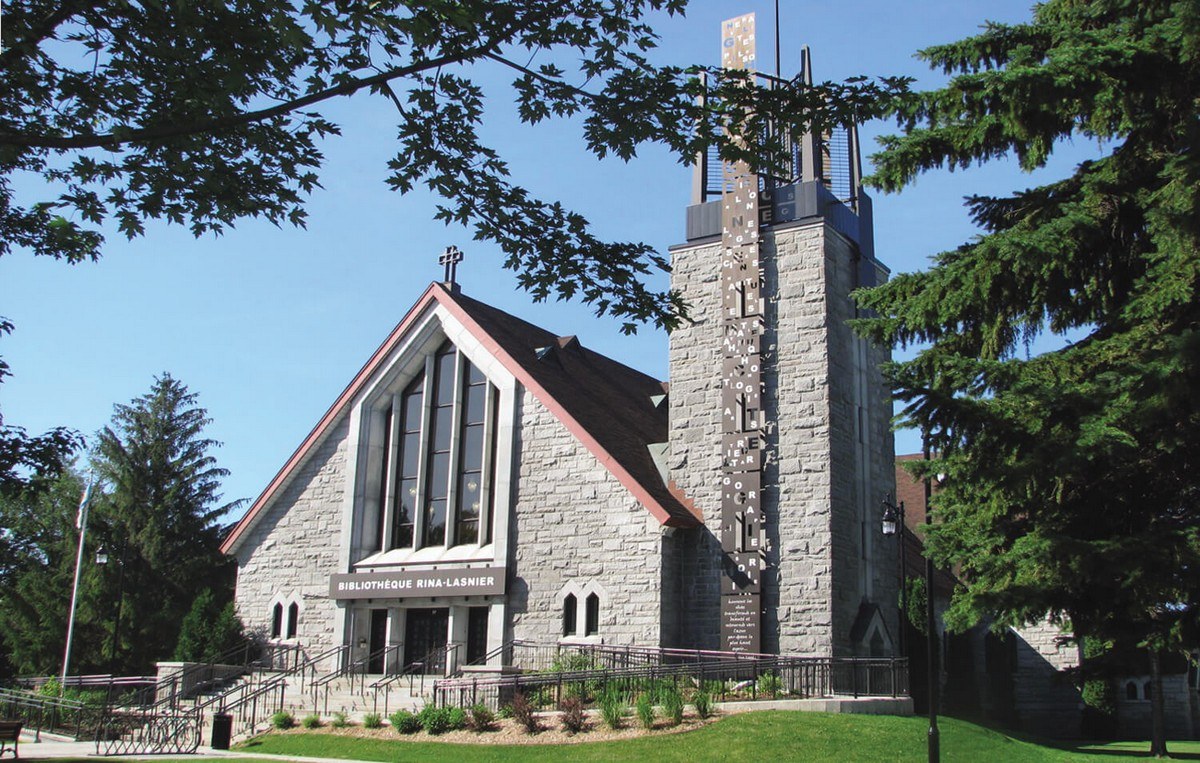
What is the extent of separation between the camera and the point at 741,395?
24.3m

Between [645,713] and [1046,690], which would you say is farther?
[1046,690]

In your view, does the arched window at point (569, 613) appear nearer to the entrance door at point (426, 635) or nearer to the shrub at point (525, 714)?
the entrance door at point (426, 635)

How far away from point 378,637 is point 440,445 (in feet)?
16.7

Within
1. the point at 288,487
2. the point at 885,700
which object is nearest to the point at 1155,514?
the point at 885,700

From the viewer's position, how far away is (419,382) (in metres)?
28.9

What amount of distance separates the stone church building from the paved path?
240 inches

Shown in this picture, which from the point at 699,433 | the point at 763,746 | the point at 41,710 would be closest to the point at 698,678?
the point at 763,746

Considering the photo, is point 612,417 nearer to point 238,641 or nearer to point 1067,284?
point 238,641

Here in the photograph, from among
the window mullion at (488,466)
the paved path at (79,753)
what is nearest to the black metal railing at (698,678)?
the paved path at (79,753)

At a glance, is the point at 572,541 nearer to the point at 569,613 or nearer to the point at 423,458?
the point at 569,613

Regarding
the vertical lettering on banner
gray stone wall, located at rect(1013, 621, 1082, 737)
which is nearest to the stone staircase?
the vertical lettering on banner

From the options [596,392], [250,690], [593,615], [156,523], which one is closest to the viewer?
[593,615]

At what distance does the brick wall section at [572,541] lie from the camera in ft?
77.0

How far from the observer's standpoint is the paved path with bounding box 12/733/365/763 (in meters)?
18.1
